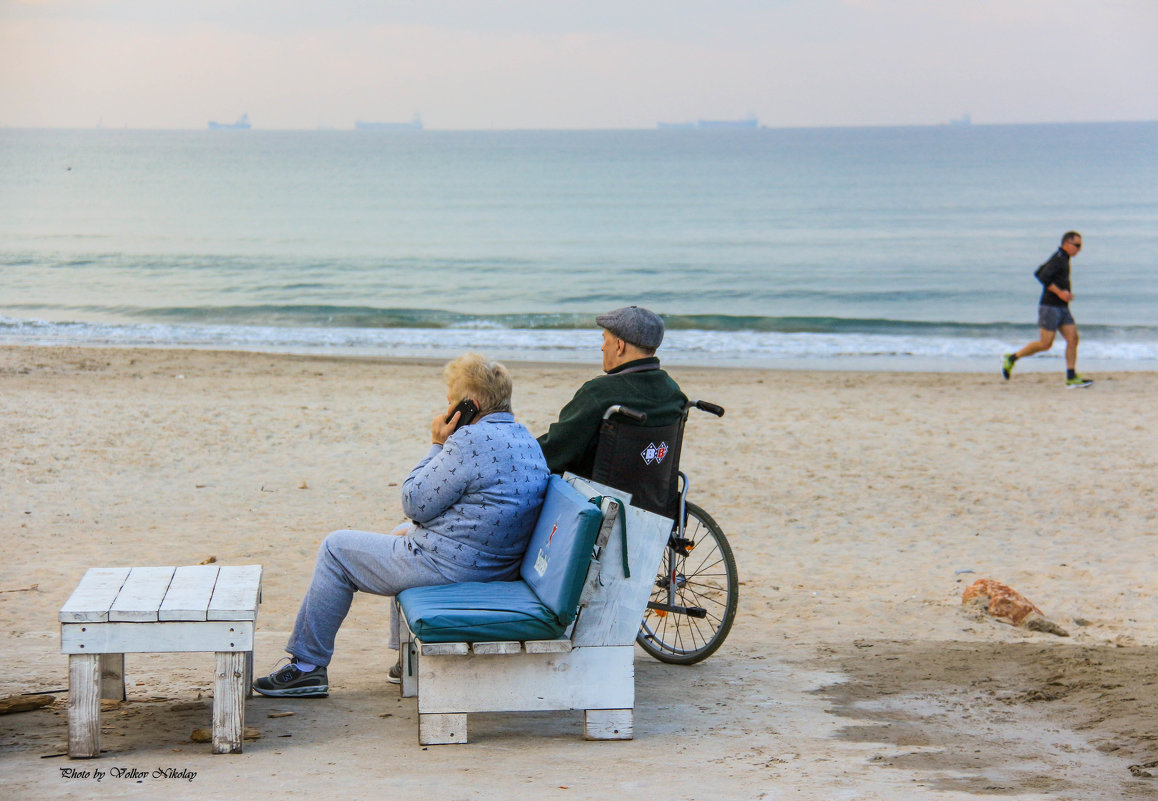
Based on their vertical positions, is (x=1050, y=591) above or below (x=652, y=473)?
below

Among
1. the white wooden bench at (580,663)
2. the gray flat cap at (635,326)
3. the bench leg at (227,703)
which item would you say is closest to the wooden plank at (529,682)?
the white wooden bench at (580,663)

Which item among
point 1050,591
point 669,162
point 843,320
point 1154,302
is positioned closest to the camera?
point 1050,591

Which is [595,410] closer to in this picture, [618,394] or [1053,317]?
[618,394]

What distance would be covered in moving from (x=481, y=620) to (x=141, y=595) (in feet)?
3.56

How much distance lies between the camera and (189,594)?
12.1 ft

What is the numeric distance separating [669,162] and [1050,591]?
329 feet

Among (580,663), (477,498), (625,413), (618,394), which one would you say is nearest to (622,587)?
(580,663)

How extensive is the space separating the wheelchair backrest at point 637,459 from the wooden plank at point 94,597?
170 centimetres

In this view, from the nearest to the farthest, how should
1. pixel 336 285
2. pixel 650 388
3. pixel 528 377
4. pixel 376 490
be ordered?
1. pixel 650 388
2. pixel 376 490
3. pixel 528 377
4. pixel 336 285

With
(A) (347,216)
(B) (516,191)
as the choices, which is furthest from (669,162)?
(A) (347,216)

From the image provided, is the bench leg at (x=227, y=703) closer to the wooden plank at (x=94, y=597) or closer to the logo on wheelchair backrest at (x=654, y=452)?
the wooden plank at (x=94, y=597)

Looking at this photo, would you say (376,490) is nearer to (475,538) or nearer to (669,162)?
(475,538)

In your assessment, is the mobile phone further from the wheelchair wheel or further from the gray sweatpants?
the wheelchair wheel

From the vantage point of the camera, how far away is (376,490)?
328 inches
